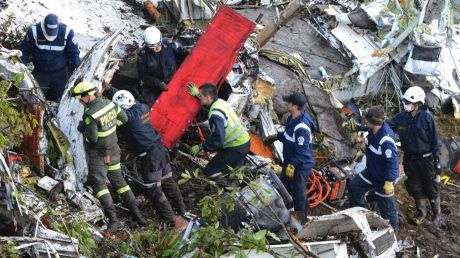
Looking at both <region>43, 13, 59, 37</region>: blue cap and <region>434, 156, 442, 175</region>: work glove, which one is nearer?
<region>43, 13, 59, 37</region>: blue cap

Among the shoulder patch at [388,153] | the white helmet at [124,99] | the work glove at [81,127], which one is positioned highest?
the white helmet at [124,99]

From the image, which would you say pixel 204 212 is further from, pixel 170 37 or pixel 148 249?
pixel 170 37

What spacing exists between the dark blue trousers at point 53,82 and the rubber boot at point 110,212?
1760mm

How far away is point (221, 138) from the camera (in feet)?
22.4

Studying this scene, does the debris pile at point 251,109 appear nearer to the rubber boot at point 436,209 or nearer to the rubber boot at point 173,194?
the rubber boot at point 173,194

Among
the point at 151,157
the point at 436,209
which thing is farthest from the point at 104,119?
the point at 436,209

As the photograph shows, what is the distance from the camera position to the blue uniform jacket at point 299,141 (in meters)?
6.93

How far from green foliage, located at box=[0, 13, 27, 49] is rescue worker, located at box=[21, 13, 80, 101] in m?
0.63

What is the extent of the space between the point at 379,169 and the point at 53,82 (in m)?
3.83

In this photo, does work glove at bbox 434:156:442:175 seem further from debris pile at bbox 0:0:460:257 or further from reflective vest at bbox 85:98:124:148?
reflective vest at bbox 85:98:124:148

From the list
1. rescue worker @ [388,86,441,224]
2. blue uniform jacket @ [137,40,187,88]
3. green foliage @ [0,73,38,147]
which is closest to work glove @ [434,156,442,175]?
rescue worker @ [388,86,441,224]

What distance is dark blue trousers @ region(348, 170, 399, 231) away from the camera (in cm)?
721

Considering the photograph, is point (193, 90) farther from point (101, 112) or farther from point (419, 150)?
point (419, 150)

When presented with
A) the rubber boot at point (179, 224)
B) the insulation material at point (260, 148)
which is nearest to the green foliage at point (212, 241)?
the rubber boot at point (179, 224)
